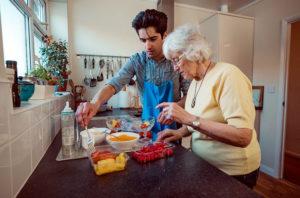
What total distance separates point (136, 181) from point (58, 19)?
2359 mm

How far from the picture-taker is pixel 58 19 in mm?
2338

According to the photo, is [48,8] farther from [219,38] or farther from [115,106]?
[219,38]

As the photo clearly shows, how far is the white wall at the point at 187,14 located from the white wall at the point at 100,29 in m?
0.39

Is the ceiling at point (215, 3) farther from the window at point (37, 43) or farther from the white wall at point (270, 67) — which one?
the window at point (37, 43)

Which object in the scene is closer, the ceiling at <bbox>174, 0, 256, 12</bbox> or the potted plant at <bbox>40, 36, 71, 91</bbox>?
the potted plant at <bbox>40, 36, 71, 91</bbox>

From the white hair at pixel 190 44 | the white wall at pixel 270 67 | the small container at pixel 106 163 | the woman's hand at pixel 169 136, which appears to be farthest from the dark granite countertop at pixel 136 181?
the white wall at pixel 270 67

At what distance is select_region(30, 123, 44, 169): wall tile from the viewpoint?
2.23ft

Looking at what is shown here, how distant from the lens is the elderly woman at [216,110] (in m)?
0.73

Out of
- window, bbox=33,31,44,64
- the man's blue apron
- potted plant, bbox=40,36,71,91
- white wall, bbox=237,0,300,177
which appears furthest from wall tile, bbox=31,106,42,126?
white wall, bbox=237,0,300,177

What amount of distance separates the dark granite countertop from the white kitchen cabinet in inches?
87.1

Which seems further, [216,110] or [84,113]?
[84,113]

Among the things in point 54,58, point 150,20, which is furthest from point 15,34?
point 150,20

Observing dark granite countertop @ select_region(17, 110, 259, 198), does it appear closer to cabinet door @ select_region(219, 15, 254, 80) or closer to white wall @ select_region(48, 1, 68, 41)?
white wall @ select_region(48, 1, 68, 41)

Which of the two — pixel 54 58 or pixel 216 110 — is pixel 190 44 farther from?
pixel 54 58
